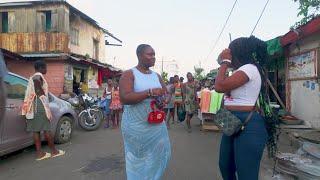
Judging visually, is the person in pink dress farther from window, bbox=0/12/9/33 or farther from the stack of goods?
window, bbox=0/12/9/33

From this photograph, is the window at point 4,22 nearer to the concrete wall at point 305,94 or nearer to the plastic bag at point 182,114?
the plastic bag at point 182,114

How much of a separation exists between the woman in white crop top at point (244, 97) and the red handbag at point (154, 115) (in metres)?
0.70

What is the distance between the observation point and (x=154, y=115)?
4074 millimetres

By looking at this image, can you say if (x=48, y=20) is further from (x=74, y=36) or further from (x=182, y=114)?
(x=182, y=114)

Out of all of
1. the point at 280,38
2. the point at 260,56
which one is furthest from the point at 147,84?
the point at 280,38

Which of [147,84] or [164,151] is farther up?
[147,84]

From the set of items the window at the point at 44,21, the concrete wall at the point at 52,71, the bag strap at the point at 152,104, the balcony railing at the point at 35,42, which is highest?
the window at the point at 44,21

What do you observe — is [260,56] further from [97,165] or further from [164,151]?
[97,165]

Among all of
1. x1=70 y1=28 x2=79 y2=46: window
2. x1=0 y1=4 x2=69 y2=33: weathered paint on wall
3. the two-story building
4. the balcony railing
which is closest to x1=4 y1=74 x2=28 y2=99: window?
the two-story building

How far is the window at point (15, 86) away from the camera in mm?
7715

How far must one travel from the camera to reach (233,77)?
359cm

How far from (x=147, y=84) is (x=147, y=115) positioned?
12.6 inches

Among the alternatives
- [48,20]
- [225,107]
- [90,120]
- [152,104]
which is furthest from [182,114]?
[48,20]

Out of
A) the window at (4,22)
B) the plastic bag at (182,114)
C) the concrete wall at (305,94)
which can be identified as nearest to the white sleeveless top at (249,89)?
the concrete wall at (305,94)
